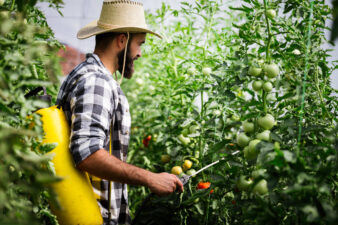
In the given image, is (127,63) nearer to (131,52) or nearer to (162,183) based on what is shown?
(131,52)

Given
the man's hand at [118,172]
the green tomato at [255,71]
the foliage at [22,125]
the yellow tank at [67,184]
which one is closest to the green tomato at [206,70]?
the green tomato at [255,71]

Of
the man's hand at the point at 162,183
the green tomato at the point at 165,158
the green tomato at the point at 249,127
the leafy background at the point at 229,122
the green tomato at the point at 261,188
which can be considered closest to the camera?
the leafy background at the point at 229,122

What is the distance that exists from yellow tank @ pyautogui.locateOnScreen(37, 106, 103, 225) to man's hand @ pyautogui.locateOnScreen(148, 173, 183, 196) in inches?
9.3

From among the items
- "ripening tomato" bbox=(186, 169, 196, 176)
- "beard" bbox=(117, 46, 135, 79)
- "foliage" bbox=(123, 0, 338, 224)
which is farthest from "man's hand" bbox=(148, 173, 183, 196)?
"beard" bbox=(117, 46, 135, 79)

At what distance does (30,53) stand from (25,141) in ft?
0.88

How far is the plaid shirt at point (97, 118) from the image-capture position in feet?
3.96

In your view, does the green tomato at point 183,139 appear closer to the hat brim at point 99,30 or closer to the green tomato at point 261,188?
the hat brim at point 99,30

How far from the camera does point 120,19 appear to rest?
1.61 meters

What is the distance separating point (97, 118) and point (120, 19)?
610 mm

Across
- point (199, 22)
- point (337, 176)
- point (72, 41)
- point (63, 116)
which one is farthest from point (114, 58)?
point (72, 41)

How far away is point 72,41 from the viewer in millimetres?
3619

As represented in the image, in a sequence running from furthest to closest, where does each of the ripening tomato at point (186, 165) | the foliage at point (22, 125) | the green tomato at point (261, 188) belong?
1. the ripening tomato at point (186, 165)
2. the green tomato at point (261, 188)
3. the foliage at point (22, 125)

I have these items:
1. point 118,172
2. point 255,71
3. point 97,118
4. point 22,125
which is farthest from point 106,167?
point 255,71

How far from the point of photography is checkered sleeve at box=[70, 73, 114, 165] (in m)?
1.19
